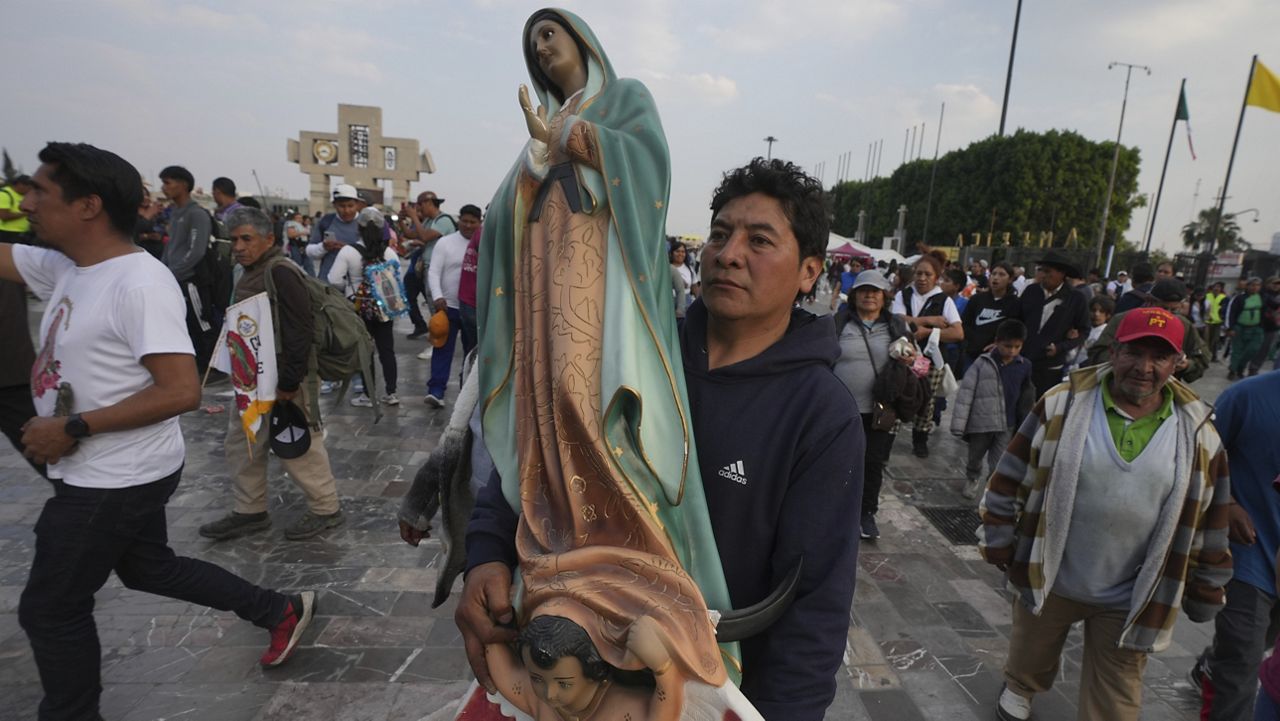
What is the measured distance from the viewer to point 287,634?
3.01m

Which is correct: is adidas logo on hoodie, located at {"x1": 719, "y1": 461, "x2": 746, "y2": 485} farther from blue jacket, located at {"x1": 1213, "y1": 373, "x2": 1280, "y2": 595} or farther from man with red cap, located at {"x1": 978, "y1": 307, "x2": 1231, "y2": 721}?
blue jacket, located at {"x1": 1213, "y1": 373, "x2": 1280, "y2": 595}

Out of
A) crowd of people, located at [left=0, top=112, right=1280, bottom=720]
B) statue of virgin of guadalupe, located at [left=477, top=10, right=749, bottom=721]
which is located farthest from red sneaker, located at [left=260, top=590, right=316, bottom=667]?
statue of virgin of guadalupe, located at [left=477, top=10, right=749, bottom=721]

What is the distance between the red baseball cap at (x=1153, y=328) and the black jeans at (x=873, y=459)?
83.3 inches

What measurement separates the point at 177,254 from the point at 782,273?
702 centimetres

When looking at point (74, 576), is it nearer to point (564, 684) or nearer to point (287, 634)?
point (287, 634)

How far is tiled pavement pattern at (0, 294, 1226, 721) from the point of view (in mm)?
2812

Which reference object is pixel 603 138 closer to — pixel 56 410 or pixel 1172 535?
pixel 56 410

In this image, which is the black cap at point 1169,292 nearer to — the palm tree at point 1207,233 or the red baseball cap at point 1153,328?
the red baseball cap at point 1153,328

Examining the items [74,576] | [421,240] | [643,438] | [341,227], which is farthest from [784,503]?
[421,240]

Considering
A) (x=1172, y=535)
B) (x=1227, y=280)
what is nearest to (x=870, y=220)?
(x=1227, y=280)

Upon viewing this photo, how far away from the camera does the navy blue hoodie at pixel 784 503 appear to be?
1.35 metres

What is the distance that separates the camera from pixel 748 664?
4.80 ft

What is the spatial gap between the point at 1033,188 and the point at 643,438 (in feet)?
149

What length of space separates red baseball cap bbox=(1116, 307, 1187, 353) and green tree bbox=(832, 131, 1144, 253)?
39988mm
